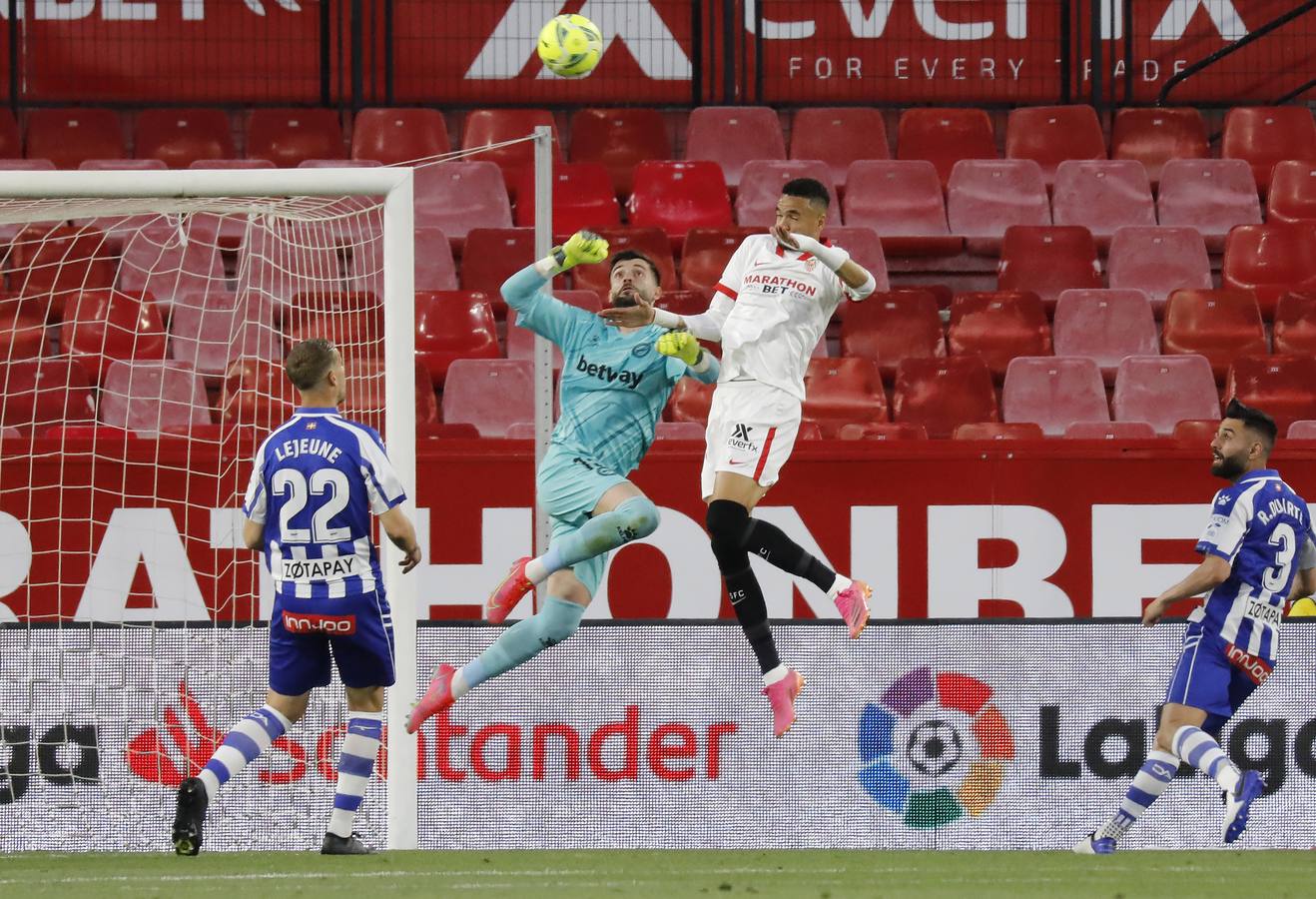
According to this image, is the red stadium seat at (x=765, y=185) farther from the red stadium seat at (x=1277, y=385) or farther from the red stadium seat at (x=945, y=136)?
the red stadium seat at (x=1277, y=385)

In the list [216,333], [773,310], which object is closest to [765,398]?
[773,310]

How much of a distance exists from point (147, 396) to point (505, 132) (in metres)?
3.86

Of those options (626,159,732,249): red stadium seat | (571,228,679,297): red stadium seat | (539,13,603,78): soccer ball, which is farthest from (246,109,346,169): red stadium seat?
(539,13,603,78): soccer ball

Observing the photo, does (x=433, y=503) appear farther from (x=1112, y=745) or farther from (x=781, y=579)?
(x=1112, y=745)

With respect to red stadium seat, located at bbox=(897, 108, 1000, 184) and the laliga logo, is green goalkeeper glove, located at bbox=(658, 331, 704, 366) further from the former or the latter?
red stadium seat, located at bbox=(897, 108, 1000, 184)

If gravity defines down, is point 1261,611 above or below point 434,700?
above

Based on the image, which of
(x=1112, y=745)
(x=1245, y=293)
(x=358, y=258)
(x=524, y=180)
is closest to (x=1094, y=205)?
(x=1245, y=293)

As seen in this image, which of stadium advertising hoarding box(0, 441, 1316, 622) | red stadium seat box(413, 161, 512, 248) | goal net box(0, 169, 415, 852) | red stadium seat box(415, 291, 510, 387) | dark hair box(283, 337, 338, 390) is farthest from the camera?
red stadium seat box(413, 161, 512, 248)

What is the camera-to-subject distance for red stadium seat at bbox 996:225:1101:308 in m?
11.9

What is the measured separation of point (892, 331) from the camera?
36.6ft

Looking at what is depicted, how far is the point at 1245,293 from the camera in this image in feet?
38.0

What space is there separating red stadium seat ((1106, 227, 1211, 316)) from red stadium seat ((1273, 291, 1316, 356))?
0.57 m

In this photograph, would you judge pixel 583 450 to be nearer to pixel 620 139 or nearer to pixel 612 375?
pixel 612 375

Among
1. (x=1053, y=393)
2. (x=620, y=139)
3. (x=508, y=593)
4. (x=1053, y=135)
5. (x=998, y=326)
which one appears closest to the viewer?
(x=508, y=593)
